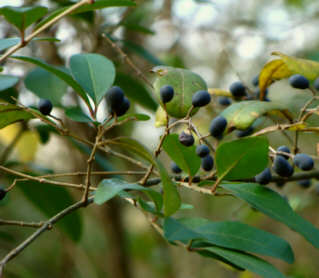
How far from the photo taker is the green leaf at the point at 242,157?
647 millimetres

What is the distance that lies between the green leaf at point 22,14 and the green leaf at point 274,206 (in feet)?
1.35

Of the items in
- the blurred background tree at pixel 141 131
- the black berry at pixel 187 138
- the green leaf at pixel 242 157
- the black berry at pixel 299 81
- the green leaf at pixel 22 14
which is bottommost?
the blurred background tree at pixel 141 131

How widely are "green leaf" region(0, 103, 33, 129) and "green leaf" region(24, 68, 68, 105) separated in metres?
0.26

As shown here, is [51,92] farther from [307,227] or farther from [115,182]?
[307,227]

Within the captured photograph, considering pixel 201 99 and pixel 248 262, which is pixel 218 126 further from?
pixel 248 262

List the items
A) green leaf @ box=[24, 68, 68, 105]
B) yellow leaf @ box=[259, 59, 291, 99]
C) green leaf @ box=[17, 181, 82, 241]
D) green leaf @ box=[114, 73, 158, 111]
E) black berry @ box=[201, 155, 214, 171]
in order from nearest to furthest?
black berry @ box=[201, 155, 214, 171] < yellow leaf @ box=[259, 59, 291, 99] < green leaf @ box=[24, 68, 68, 105] < green leaf @ box=[17, 181, 82, 241] < green leaf @ box=[114, 73, 158, 111]

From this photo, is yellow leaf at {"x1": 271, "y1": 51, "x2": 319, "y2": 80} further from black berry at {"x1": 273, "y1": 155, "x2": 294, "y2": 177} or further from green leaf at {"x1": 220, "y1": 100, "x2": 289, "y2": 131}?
black berry at {"x1": 273, "y1": 155, "x2": 294, "y2": 177}

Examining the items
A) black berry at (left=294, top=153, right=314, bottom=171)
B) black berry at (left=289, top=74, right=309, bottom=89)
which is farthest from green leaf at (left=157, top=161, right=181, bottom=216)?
black berry at (left=289, top=74, right=309, bottom=89)

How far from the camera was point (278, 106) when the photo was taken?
0.76 metres

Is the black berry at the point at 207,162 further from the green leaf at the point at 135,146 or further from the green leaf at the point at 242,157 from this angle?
the green leaf at the point at 135,146

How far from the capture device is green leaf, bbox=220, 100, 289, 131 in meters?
0.73

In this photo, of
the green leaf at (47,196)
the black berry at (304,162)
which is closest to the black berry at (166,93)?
the black berry at (304,162)

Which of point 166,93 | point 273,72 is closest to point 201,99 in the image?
point 166,93

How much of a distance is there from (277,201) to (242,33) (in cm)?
232
